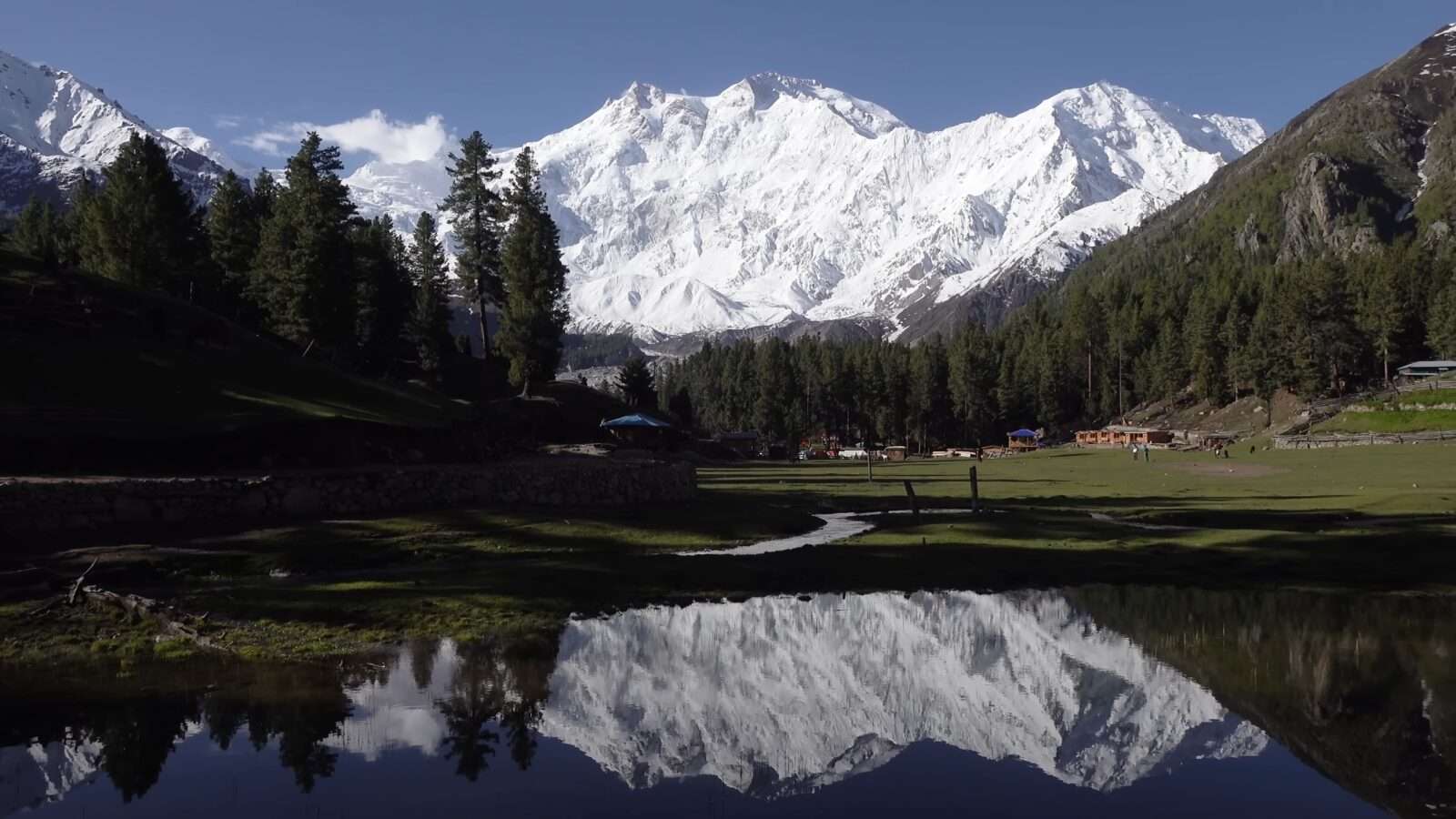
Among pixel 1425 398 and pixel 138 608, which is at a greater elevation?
pixel 1425 398

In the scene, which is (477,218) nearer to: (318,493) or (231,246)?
(231,246)

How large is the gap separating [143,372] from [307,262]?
107ft

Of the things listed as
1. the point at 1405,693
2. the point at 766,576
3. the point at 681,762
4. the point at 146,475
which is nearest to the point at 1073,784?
the point at 681,762

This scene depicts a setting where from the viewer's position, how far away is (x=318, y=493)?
3522 cm

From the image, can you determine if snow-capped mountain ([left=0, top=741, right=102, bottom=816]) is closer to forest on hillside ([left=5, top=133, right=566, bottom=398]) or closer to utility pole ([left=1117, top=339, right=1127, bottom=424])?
forest on hillside ([left=5, top=133, right=566, bottom=398])

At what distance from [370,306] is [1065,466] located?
228ft

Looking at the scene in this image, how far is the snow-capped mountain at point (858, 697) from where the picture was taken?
16.2 meters

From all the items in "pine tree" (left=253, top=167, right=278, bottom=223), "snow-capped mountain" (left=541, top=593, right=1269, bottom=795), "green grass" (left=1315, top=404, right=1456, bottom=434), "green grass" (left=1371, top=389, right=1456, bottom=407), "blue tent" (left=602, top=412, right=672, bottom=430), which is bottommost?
"snow-capped mountain" (left=541, top=593, right=1269, bottom=795)

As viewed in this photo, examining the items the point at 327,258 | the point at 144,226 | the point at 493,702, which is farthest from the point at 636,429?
the point at 493,702

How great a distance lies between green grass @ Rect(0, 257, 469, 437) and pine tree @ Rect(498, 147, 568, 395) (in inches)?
1679

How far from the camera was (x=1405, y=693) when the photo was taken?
18719 mm

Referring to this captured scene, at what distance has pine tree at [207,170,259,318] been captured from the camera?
83312mm

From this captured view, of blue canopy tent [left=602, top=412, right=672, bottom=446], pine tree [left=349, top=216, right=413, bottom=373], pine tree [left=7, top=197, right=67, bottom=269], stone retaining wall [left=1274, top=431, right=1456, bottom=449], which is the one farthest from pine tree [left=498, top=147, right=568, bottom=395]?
stone retaining wall [left=1274, top=431, right=1456, bottom=449]

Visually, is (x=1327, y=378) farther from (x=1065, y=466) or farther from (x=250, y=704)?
(x=250, y=704)
